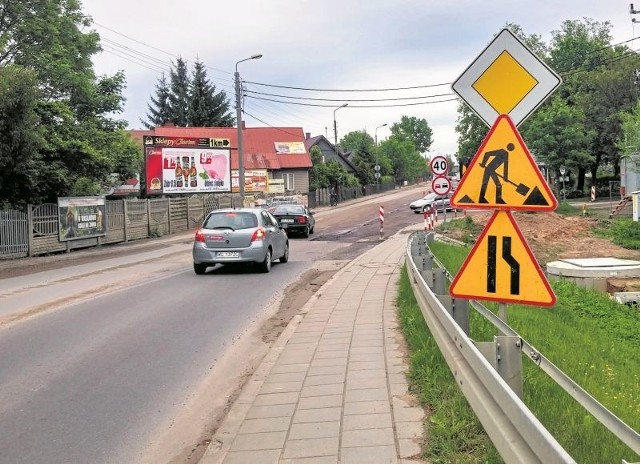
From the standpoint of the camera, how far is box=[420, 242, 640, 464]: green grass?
3.63 meters

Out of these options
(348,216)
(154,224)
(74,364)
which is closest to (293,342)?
(74,364)

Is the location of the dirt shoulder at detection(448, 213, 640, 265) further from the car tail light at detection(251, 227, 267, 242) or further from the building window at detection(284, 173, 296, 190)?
the building window at detection(284, 173, 296, 190)

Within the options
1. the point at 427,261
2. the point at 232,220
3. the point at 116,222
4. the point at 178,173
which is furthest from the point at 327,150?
the point at 427,261

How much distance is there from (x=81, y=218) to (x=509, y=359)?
22.9m

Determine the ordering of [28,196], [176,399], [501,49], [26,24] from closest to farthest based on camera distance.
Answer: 1. [501,49]
2. [176,399]
3. [28,196]
4. [26,24]

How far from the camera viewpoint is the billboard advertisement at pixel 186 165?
36.8 meters

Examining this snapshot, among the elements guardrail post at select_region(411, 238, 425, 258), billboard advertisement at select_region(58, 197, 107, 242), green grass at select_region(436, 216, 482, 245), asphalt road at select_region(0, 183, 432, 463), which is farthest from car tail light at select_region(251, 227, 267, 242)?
billboard advertisement at select_region(58, 197, 107, 242)

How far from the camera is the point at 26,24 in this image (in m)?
27.1

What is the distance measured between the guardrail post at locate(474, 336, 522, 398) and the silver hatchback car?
35.6ft

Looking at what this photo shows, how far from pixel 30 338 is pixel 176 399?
3346mm

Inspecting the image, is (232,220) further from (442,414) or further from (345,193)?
(345,193)

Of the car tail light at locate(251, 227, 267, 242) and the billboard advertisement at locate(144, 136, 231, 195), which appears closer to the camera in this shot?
the car tail light at locate(251, 227, 267, 242)

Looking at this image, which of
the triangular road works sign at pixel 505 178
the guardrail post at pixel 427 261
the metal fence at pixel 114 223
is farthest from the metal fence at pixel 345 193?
the triangular road works sign at pixel 505 178

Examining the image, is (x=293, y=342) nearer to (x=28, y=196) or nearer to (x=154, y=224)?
(x=28, y=196)
